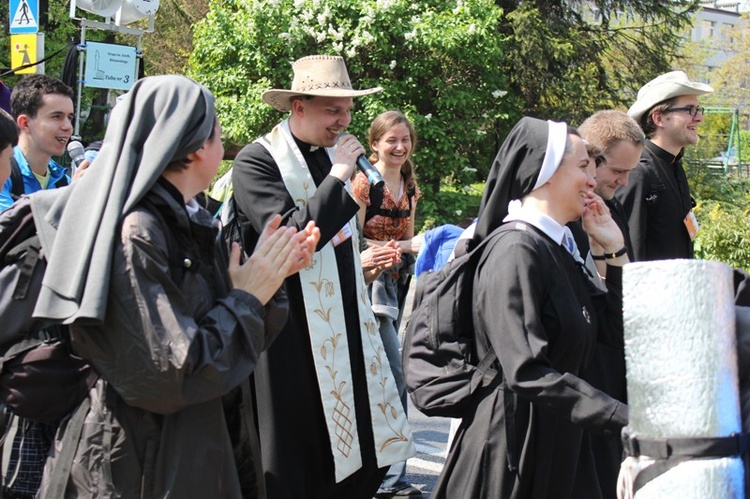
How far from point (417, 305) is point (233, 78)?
12.9 m

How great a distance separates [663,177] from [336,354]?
2.23m

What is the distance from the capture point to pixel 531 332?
3127 millimetres

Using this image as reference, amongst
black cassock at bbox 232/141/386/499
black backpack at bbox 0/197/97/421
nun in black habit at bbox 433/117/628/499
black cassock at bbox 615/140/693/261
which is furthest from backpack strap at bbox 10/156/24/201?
black cassock at bbox 615/140/693/261

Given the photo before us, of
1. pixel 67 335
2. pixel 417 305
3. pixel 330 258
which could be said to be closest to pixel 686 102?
pixel 330 258

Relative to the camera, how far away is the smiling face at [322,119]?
4652 mm

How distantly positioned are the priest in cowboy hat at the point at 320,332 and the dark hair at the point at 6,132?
1068 millimetres

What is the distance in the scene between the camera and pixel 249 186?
4438mm

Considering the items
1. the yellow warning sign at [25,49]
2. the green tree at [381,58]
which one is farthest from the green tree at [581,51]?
the yellow warning sign at [25,49]

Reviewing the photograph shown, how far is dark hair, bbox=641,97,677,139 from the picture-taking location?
5.77 meters

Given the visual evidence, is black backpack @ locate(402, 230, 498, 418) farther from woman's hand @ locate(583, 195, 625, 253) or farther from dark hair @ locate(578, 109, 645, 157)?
dark hair @ locate(578, 109, 645, 157)

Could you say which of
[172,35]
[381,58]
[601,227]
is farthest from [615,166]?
[172,35]

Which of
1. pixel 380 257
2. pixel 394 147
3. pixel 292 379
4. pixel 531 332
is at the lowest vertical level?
pixel 292 379

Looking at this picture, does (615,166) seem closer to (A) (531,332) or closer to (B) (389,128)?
(A) (531,332)

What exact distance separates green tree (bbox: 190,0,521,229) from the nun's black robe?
12457mm
